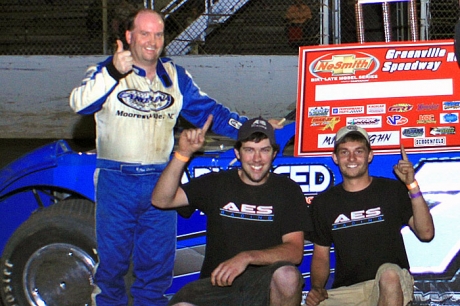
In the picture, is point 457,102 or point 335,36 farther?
point 335,36

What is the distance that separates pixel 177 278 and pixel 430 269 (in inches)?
56.7

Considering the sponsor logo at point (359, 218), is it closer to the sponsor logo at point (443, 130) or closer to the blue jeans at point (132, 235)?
the sponsor logo at point (443, 130)

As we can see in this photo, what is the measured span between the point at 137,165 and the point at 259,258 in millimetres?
901

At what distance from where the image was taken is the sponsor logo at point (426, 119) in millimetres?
4117

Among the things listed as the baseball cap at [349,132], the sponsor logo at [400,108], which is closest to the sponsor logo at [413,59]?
the sponsor logo at [400,108]

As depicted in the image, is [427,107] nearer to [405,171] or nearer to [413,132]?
[413,132]

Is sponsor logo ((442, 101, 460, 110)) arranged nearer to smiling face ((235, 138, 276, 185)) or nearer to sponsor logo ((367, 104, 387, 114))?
sponsor logo ((367, 104, 387, 114))

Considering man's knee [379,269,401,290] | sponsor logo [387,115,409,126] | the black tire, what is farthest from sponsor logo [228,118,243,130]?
man's knee [379,269,401,290]

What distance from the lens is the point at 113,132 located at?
3.99 meters

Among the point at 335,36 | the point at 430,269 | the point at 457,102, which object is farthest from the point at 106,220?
the point at 335,36

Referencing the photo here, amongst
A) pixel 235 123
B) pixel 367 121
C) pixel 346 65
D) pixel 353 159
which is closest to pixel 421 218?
pixel 353 159

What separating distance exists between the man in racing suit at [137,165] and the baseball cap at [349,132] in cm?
91

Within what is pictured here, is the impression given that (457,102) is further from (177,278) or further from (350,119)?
(177,278)

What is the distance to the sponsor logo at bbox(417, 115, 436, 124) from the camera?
412 centimetres
